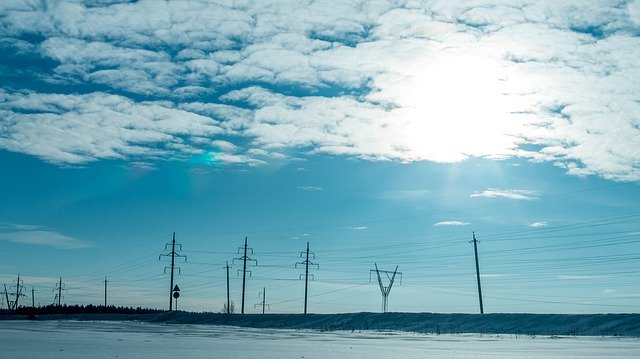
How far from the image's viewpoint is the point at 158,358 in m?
12.5

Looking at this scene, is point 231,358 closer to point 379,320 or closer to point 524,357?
point 524,357

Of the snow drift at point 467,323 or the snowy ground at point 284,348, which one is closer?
the snowy ground at point 284,348

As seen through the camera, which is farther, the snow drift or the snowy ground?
the snow drift

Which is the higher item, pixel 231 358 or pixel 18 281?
pixel 18 281

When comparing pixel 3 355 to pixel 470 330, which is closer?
pixel 3 355

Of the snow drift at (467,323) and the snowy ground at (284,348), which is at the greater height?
the snow drift at (467,323)

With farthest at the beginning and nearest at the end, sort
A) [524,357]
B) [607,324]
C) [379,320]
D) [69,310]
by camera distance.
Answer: [69,310]
[379,320]
[607,324]
[524,357]

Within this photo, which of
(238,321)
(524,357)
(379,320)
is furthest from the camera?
(238,321)

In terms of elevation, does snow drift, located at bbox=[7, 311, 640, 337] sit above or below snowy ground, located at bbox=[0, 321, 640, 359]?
above

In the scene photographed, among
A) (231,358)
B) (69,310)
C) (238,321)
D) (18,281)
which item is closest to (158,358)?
(231,358)

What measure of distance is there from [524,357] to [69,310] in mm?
115545

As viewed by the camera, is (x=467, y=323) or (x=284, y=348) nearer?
(x=284, y=348)

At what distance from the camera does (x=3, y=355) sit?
12125 mm

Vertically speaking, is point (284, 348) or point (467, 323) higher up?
point (467, 323)
